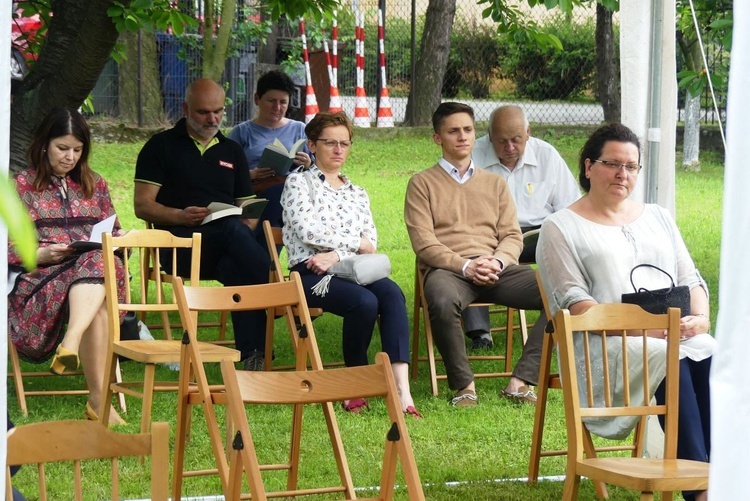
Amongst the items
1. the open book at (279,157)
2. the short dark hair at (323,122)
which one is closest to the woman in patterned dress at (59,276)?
the short dark hair at (323,122)

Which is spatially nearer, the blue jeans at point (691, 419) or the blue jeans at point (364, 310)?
the blue jeans at point (691, 419)

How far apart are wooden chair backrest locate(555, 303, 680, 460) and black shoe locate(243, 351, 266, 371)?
290 cm

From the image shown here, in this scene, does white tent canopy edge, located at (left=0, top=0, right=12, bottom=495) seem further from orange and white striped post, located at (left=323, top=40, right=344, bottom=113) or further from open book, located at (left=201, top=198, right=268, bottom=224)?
orange and white striped post, located at (left=323, top=40, right=344, bottom=113)

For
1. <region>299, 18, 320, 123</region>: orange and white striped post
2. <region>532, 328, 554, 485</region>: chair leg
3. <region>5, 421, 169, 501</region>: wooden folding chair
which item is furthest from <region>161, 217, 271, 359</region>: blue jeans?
<region>299, 18, 320, 123</region>: orange and white striped post

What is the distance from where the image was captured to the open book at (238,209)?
6289mm

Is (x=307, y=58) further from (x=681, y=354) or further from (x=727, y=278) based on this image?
(x=727, y=278)

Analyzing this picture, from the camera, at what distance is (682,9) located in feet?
23.9

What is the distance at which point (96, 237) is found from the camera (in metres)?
5.32

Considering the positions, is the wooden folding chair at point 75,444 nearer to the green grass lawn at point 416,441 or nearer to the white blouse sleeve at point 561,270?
the green grass lawn at point 416,441

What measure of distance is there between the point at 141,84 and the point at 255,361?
7.27 m

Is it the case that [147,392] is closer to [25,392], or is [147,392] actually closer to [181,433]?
[181,433]

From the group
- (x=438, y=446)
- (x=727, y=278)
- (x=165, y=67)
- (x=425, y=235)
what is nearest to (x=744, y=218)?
(x=727, y=278)

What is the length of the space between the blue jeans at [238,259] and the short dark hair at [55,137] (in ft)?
2.96

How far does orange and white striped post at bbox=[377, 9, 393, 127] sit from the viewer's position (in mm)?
14125
